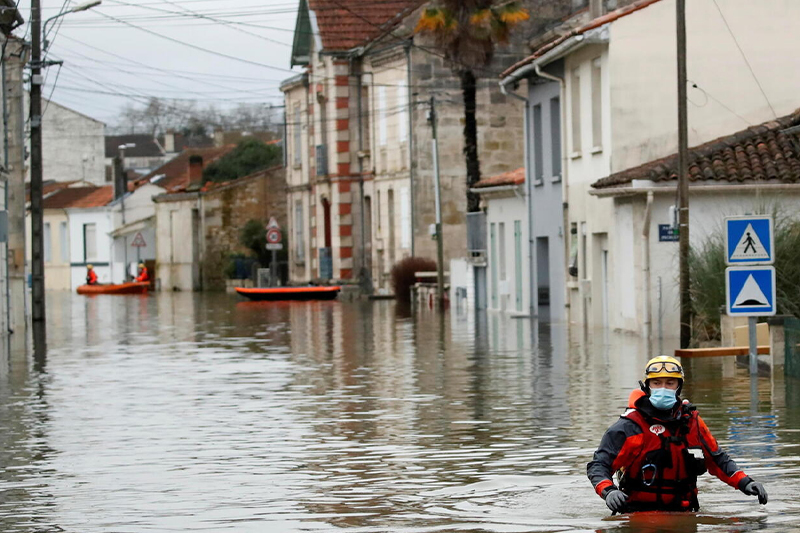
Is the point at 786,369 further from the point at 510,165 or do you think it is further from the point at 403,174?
the point at 403,174

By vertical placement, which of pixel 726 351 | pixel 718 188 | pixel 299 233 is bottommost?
pixel 726 351

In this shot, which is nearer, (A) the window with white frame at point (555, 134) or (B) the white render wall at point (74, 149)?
(A) the window with white frame at point (555, 134)

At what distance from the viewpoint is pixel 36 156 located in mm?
41594

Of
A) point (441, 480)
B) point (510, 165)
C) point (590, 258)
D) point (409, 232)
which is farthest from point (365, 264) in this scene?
point (441, 480)

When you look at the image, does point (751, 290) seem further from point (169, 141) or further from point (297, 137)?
point (169, 141)

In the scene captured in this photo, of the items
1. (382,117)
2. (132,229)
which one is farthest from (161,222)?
(382,117)

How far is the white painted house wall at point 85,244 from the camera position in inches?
3807

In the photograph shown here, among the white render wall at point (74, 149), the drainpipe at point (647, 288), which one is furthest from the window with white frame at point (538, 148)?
the white render wall at point (74, 149)

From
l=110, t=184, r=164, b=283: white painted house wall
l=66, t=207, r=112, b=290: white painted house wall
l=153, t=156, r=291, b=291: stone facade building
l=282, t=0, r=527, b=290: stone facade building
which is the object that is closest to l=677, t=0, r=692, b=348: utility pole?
l=282, t=0, r=527, b=290: stone facade building

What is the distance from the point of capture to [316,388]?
20.5 meters

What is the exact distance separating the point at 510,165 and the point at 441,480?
43060 mm

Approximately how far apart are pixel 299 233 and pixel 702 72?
4269 cm

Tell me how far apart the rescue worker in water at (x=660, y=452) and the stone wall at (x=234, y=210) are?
237 ft

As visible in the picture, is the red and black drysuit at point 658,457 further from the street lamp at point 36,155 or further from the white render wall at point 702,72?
the street lamp at point 36,155
